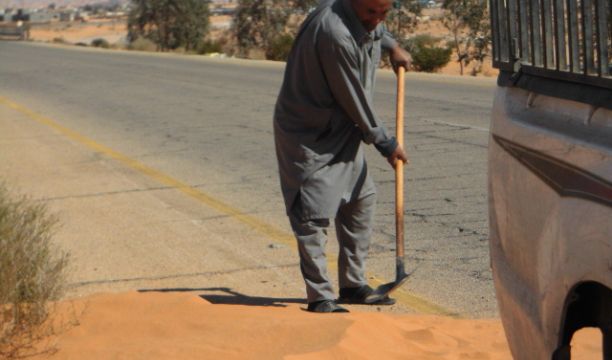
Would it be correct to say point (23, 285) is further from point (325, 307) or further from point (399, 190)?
point (399, 190)

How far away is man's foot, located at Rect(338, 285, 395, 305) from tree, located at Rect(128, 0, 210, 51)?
183ft

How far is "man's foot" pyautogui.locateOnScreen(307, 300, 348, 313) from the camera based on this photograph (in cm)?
608

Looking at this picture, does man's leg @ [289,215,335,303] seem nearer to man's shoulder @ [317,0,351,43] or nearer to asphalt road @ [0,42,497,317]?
asphalt road @ [0,42,497,317]

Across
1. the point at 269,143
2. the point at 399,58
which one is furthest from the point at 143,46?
the point at 399,58

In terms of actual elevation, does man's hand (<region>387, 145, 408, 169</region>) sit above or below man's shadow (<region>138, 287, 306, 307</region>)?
above

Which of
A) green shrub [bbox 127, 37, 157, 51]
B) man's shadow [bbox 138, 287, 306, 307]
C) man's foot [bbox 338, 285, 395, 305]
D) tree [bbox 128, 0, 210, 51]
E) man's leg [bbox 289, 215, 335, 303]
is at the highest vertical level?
man's leg [bbox 289, 215, 335, 303]

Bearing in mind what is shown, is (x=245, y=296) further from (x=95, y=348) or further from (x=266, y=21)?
(x=266, y=21)

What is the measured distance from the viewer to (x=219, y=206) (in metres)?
10.1

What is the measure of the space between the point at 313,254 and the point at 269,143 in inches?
335

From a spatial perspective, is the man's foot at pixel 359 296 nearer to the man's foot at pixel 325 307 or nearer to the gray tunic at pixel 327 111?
the man's foot at pixel 325 307

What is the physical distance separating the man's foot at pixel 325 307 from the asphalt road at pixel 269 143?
691 millimetres

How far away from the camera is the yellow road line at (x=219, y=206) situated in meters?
6.55

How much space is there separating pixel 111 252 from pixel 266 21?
45.0 meters

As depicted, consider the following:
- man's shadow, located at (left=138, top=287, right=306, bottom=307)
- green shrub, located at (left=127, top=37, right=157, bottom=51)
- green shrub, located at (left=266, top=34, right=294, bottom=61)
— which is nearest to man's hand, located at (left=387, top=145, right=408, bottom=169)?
man's shadow, located at (left=138, top=287, right=306, bottom=307)
